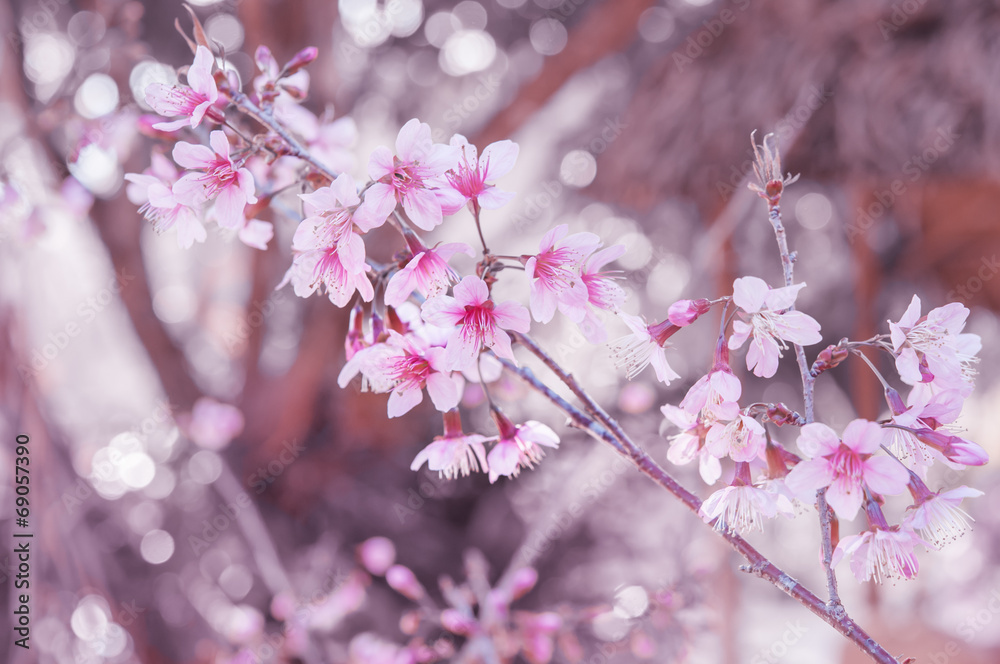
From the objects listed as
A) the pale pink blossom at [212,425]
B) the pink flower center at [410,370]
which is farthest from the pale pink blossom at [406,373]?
the pale pink blossom at [212,425]

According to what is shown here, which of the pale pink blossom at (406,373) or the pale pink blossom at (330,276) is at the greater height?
the pale pink blossom at (330,276)

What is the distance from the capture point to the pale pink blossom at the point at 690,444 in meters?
0.47

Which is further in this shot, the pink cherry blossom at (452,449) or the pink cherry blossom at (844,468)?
the pink cherry blossom at (452,449)

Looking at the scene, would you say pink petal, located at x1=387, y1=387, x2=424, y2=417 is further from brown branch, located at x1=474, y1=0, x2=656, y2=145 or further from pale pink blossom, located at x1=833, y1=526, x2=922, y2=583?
brown branch, located at x1=474, y1=0, x2=656, y2=145

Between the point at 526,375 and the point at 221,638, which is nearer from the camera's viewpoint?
the point at 526,375

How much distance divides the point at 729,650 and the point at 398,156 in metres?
1.79

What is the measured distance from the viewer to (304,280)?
0.50 m

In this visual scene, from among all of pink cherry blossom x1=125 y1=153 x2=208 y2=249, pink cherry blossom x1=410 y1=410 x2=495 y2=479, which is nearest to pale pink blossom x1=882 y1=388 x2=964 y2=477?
pink cherry blossom x1=410 y1=410 x2=495 y2=479

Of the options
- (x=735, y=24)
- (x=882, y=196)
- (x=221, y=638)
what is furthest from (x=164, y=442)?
(x=882, y=196)

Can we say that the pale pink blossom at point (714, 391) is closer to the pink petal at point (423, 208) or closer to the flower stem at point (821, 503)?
the flower stem at point (821, 503)

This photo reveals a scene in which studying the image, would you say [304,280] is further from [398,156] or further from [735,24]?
[735,24]

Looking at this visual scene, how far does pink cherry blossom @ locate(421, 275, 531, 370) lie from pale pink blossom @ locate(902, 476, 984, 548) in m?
0.34

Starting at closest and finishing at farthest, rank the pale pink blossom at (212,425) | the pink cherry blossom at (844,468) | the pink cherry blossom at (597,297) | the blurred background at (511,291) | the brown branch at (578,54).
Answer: the pink cherry blossom at (844,468) < the pink cherry blossom at (597,297) < the blurred background at (511,291) < the brown branch at (578,54) < the pale pink blossom at (212,425)

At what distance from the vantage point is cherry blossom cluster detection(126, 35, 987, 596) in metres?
0.42
